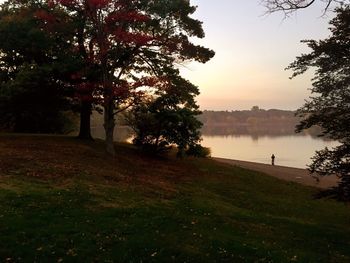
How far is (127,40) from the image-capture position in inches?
1120

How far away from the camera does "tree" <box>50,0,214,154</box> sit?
29.3 meters

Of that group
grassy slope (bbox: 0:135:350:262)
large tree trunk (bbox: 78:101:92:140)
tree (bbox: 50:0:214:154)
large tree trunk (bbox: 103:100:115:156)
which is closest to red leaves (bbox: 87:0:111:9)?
tree (bbox: 50:0:214:154)

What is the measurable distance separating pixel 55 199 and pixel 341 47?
14540mm

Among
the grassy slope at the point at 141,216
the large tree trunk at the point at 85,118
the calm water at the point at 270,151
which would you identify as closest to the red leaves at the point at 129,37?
the large tree trunk at the point at 85,118

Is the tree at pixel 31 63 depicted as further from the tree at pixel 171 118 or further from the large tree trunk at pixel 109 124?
the tree at pixel 171 118

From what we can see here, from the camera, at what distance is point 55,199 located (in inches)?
634

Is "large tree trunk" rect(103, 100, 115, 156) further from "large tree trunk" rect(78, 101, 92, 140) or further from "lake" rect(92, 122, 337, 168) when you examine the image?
"lake" rect(92, 122, 337, 168)

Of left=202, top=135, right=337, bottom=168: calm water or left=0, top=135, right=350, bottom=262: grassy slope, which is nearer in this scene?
left=0, top=135, right=350, bottom=262: grassy slope

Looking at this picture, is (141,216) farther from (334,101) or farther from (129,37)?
(129,37)

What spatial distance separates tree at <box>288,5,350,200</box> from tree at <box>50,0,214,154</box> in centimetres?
1356

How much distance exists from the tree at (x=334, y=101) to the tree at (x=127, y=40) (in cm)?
1356

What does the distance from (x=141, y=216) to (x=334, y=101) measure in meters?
10.7

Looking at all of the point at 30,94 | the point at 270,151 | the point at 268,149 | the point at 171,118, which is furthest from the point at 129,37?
the point at 268,149

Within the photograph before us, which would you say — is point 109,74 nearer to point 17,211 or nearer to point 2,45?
point 2,45
